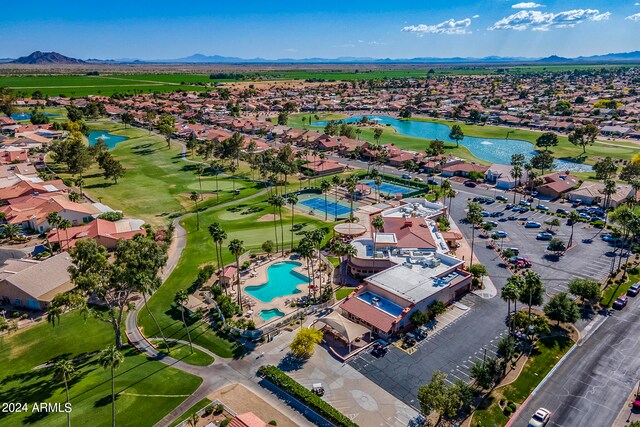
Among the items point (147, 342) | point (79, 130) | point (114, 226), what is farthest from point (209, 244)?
point (79, 130)

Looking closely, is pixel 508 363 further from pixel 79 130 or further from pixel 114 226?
pixel 79 130

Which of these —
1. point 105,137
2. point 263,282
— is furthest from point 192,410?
point 105,137

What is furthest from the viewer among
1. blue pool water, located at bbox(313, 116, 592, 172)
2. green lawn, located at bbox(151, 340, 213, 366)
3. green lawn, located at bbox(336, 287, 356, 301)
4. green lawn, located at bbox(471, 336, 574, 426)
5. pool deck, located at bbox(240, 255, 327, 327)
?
blue pool water, located at bbox(313, 116, 592, 172)

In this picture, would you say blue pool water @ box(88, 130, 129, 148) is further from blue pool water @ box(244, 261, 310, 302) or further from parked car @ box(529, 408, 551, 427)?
parked car @ box(529, 408, 551, 427)

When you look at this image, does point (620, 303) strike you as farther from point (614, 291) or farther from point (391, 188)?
point (391, 188)

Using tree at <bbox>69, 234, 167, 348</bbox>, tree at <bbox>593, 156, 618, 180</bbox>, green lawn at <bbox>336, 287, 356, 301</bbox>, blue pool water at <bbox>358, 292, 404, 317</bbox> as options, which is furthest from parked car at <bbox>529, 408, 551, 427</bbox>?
tree at <bbox>593, 156, 618, 180</bbox>

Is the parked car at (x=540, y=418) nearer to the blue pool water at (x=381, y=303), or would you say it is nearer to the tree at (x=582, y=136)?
the blue pool water at (x=381, y=303)
